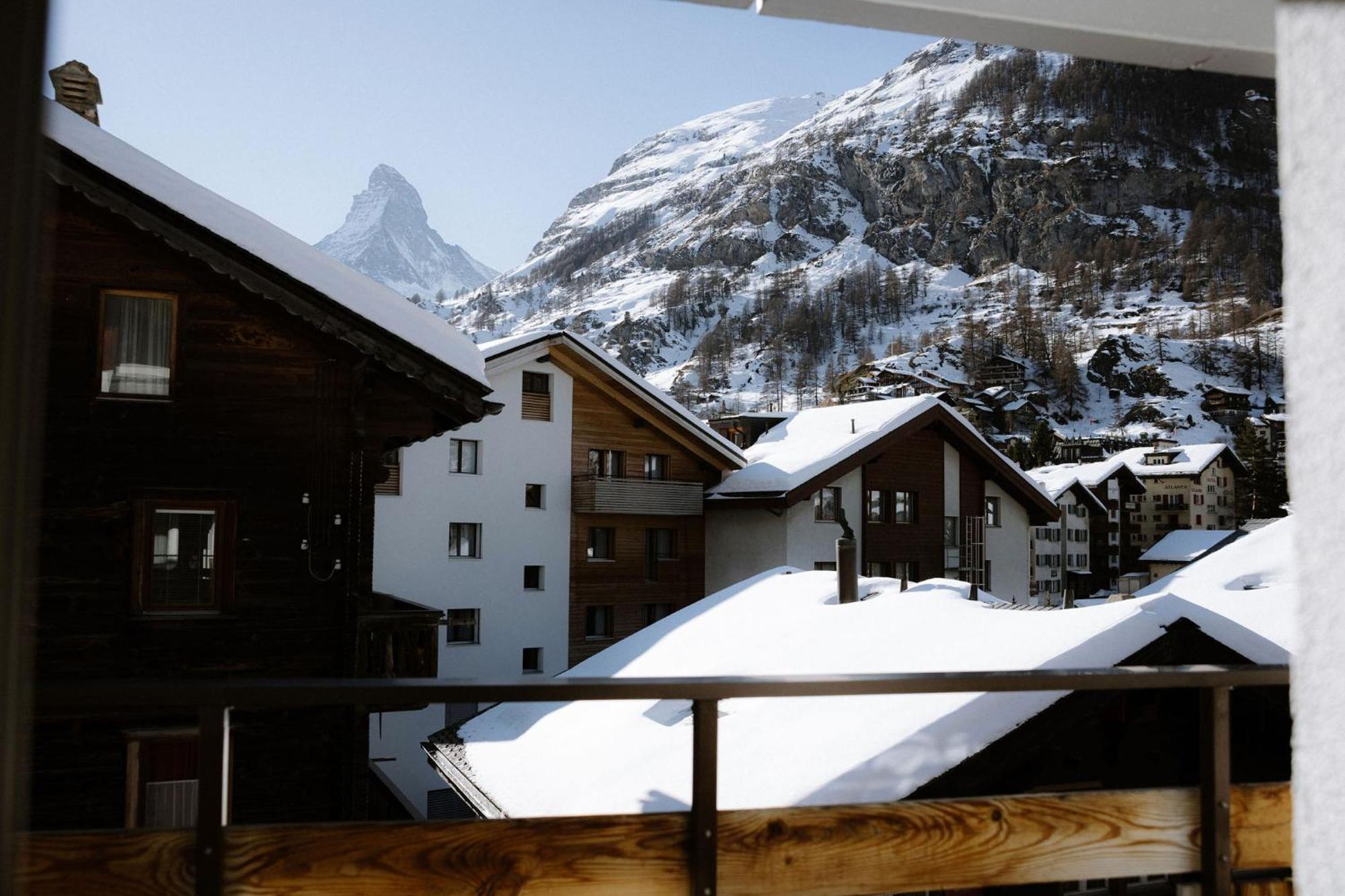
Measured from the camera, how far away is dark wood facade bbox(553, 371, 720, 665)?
22219 millimetres

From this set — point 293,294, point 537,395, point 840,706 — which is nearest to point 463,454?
point 537,395

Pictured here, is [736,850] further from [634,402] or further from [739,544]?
[739,544]

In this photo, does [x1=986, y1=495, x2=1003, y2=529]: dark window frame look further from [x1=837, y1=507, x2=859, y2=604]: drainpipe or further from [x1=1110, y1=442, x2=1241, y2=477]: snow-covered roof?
[x1=1110, y1=442, x2=1241, y2=477]: snow-covered roof

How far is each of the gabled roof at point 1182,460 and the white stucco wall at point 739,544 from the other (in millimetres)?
39660

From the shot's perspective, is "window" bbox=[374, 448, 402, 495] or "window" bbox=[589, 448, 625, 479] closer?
"window" bbox=[374, 448, 402, 495]

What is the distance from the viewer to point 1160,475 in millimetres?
58969

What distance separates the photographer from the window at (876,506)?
79.2ft

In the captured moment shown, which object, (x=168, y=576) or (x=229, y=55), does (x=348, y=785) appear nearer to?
(x=168, y=576)

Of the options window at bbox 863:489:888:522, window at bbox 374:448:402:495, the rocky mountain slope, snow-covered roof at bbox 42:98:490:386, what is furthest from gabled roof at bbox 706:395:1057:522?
the rocky mountain slope

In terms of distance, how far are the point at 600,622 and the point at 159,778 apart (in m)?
14.4

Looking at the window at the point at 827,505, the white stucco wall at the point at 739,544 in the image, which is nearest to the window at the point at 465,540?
the white stucco wall at the point at 739,544

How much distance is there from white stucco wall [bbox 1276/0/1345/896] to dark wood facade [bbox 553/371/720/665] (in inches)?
827

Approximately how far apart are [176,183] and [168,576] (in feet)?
11.8

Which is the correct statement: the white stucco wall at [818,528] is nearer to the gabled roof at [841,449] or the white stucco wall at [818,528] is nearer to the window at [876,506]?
the window at [876,506]
